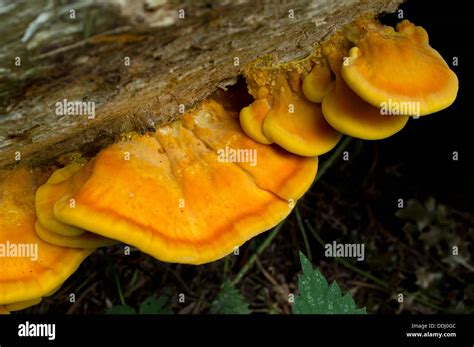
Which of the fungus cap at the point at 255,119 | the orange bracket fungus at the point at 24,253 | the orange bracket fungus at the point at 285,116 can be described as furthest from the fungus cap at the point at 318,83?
the orange bracket fungus at the point at 24,253

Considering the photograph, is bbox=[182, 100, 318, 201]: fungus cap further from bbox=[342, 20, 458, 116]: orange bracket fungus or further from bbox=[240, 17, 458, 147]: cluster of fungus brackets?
bbox=[342, 20, 458, 116]: orange bracket fungus

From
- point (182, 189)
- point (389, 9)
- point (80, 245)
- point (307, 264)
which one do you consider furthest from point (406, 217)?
point (80, 245)

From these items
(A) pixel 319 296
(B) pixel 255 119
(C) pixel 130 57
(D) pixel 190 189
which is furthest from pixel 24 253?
(A) pixel 319 296

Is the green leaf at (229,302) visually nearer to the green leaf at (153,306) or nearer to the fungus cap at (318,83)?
the green leaf at (153,306)

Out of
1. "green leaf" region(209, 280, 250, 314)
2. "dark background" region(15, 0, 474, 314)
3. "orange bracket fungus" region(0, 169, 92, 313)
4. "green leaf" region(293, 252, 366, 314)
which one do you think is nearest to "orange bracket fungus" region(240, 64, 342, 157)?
"green leaf" region(293, 252, 366, 314)

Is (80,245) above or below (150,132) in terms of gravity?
below

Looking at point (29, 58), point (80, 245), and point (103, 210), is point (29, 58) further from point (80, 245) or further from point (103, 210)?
point (80, 245)

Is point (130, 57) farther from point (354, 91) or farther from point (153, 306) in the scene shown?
point (153, 306)
